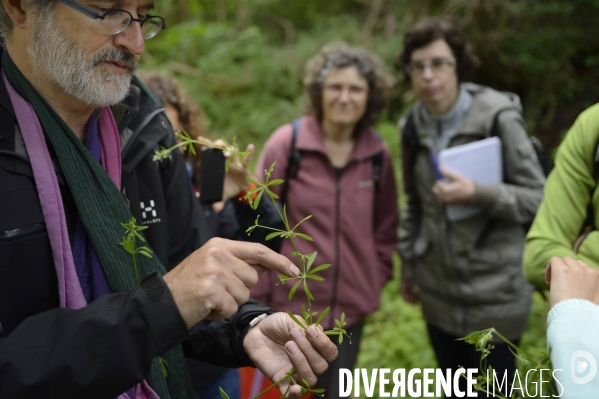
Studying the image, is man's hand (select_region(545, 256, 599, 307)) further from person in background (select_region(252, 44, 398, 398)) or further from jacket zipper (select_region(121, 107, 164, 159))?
person in background (select_region(252, 44, 398, 398))

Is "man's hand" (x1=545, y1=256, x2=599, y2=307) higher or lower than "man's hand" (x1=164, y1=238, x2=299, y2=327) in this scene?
lower

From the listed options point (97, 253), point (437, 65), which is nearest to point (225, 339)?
point (97, 253)

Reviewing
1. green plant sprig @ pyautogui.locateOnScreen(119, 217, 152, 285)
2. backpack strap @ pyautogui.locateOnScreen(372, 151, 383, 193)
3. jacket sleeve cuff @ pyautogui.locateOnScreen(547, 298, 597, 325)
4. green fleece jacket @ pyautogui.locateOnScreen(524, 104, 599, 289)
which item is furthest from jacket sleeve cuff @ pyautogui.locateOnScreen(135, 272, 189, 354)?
backpack strap @ pyautogui.locateOnScreen(372, 151, 383, 193)

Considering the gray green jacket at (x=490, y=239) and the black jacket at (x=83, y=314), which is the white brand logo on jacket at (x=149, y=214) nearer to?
the black jacket at (x=83, y=314)

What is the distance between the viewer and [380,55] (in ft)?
26.0

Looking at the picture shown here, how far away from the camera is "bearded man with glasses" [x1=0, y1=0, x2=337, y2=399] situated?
1.25 m

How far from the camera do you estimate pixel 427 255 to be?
11.4 ft

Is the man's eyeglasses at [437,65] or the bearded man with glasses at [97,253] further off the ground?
the man's eyeglasses at [437,65]

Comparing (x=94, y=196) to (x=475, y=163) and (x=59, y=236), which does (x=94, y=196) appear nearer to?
(x=59, y=236)

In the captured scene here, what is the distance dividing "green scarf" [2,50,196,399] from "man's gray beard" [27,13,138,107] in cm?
8

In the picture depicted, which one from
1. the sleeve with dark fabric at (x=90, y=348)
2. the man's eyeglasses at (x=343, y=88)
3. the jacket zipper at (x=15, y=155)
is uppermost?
the man's eyeglasses at (x=343, y=88)

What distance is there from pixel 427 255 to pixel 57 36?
256 centimetres

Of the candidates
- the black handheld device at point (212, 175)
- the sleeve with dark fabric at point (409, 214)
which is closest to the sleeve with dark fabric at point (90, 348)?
the black handheld device at point (212, 175)

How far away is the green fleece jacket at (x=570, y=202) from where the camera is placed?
1.98 metres
